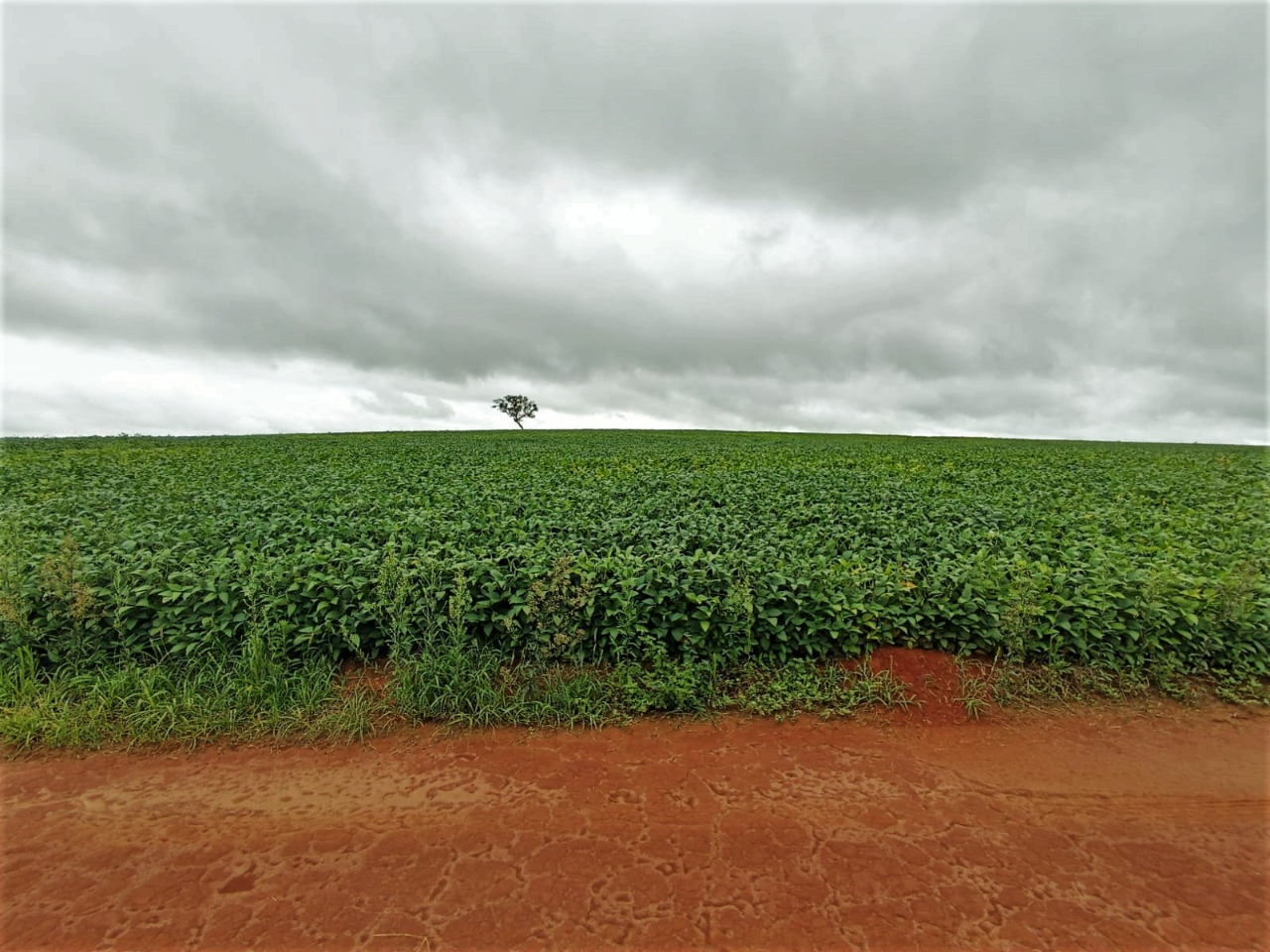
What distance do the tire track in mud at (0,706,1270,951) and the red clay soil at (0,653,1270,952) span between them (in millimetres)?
14

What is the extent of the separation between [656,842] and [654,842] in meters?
0.01

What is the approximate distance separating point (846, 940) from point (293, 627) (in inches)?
191

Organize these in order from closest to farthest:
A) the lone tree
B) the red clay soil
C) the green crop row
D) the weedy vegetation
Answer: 1. the red clay soil
2. the weedy vegetation
3. the green crop row
4. the lone tree

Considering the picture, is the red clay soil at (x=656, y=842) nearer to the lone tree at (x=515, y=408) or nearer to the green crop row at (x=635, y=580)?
the green crop row at (x=635, y=580)

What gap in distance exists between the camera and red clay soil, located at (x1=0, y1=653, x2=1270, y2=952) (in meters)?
2.47

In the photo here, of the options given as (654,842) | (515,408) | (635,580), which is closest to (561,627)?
(635,580)

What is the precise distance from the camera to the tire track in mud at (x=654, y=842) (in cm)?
247

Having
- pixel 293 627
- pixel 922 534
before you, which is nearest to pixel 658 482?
pixel 922 534

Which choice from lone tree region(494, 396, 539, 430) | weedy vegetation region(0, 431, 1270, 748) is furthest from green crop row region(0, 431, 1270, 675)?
lone tree region(494, 396, 539, 430)

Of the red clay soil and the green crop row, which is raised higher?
the green crop row

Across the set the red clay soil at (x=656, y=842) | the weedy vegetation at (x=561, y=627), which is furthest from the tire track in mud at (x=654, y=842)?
the weedy vegetation at (x=561, y=627)

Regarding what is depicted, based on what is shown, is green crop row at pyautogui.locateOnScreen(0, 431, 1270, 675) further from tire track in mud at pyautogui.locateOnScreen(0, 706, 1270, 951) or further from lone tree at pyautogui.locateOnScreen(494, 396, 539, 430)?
lone tree at pyautogui.locateOnScreen(494, 396, 539, 430)

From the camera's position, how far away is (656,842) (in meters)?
2.95

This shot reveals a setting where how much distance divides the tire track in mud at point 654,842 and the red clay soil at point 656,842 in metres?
0.01
